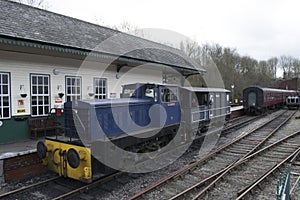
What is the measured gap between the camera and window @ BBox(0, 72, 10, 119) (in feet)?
28.2

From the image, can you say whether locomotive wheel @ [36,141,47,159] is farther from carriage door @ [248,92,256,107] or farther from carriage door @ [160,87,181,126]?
carriage door @ [248,92,256,107]

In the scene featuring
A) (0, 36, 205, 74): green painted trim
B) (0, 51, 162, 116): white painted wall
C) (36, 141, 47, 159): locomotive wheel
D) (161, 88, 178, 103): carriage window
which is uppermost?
(0, 36, 205, 74): green painted trim

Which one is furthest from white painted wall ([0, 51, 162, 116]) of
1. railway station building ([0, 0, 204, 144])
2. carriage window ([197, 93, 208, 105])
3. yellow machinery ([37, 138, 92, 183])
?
carriage window ([197, 93, 208, 105])

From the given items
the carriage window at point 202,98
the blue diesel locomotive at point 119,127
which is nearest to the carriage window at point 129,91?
the blue diesel locomotive at point 119,127

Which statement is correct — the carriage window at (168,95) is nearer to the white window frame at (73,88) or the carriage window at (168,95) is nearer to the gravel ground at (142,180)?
the gravel ground at (142,180)

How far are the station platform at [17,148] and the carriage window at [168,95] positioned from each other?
450 centimetres

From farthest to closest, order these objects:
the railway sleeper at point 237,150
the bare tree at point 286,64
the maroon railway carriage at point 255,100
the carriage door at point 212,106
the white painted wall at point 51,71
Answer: the bare tree at point 286,64 → the maroon railway carriage at point 255,100 → the carriage door at point 212,106 → the railway sleeper at point 237,150 → the white painted wall at point 51,71

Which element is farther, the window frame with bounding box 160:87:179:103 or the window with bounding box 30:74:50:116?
the window with bounding box 30:74:50:116

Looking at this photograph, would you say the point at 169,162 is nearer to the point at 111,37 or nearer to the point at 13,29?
the point at 13,29

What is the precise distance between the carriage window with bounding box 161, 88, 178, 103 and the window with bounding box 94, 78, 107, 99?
470 cm

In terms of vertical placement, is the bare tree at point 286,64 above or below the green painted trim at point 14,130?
above

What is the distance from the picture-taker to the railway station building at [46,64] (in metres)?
8.66

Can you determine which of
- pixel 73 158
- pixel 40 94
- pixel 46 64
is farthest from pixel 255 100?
pixel 73 158

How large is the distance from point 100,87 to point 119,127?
5897mm
